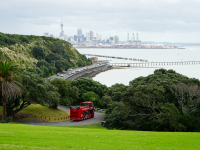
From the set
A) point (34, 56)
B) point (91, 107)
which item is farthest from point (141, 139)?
point (34, 56)

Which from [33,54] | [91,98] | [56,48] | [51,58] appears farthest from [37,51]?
[91,98]

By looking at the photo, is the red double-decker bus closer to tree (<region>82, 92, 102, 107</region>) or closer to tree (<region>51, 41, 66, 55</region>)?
tree (<region>82, 92, 102, 107</region>)

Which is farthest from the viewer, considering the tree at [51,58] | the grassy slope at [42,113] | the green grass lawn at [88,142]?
the tree at [51,58]

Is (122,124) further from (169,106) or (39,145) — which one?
(39,145)

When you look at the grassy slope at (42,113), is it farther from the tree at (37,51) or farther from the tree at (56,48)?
the tree at (56,48)

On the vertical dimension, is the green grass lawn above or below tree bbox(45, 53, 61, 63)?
below

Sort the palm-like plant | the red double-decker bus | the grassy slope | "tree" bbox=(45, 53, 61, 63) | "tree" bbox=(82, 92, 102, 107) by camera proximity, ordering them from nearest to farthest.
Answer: the palm-like plant → the red double-decker bus → the grassy slope → "tree" bbox=(82, 92, 102, 107) → "tree" bbox=(45, 53, 61, 63)

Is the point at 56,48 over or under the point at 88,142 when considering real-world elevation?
over

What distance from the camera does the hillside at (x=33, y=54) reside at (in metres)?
85.5

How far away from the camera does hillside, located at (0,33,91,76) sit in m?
85.5

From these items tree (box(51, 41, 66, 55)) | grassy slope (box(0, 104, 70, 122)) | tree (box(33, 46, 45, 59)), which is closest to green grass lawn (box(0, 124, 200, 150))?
grassy slope (box(0, 104, 70, 122))

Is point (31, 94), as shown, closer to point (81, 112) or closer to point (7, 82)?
point (7, 82)

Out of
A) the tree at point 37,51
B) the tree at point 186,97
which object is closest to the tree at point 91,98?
the tree at point 186,97

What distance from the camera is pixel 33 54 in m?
106
